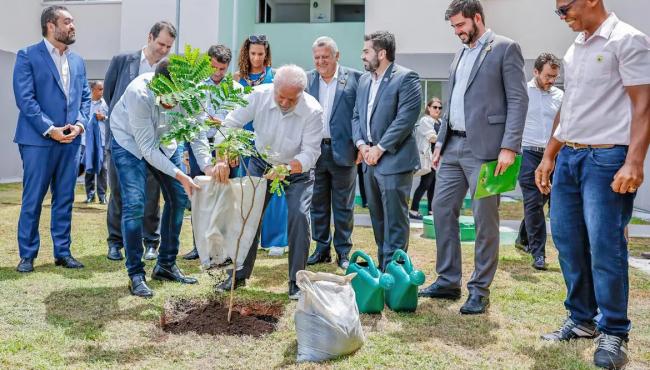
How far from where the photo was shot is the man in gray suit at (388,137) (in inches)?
181

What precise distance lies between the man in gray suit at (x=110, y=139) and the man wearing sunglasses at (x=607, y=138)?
316cm

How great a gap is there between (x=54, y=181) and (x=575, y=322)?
4.00 metres

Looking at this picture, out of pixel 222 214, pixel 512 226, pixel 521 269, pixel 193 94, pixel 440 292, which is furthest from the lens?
pixel 512 226

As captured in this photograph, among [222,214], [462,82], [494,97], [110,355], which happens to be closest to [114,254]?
[222,214]

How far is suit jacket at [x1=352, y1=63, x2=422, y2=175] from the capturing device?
4.61 m

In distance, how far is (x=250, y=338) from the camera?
3273mm

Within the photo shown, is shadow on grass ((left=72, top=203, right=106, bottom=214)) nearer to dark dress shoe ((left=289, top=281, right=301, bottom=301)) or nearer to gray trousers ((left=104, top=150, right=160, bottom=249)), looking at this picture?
gray trousers ((left=104, top=150, right=160, bottom=249))

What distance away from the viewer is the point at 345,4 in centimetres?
1628

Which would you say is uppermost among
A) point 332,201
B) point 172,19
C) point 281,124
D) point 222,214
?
point 172,19

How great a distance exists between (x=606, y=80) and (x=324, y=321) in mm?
1778

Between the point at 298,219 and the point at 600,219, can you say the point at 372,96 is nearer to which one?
the point at 298,219

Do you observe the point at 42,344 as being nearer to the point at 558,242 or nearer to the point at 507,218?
the point at 558,242

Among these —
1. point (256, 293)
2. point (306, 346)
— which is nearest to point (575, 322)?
point (306, 346)

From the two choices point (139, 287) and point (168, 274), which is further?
point (168, 274)
